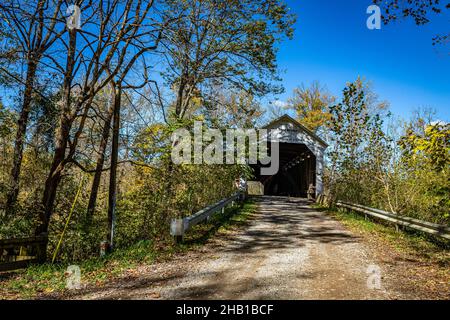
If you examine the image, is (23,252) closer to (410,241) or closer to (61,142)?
(61,142)

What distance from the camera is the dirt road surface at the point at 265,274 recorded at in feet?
14.5

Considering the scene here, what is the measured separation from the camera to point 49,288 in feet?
17.1

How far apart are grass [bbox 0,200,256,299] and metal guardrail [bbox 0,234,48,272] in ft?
0.91

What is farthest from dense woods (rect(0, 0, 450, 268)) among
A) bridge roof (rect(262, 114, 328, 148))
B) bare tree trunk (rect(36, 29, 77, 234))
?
bridge roof (rect(262, 114, 328, 148))

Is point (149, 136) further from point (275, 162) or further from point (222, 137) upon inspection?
point (275, 162)

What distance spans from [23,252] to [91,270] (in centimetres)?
236

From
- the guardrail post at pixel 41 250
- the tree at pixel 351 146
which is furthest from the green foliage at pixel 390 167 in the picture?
the guardrail post at pixel 41 250

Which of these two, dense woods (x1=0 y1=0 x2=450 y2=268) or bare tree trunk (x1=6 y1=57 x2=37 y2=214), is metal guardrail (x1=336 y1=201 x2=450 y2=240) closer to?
dense woods (x1=0 y1=0 x2=450 y2=268)

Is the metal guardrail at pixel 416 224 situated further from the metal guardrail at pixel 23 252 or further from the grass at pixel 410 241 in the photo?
the metal guardrail at pixel 23 252

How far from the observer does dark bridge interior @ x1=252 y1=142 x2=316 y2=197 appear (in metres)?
25.1

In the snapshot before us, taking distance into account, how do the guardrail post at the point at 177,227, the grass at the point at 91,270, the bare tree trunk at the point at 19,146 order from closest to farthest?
the grass at the point at 91,270
the guardrail post at the point at 177,227
the bare tree trunk at the point at 19,146

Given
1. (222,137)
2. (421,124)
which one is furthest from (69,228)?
(421,124)

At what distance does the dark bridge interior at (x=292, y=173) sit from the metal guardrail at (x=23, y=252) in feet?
61.3

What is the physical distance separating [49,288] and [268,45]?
36.4 ft
